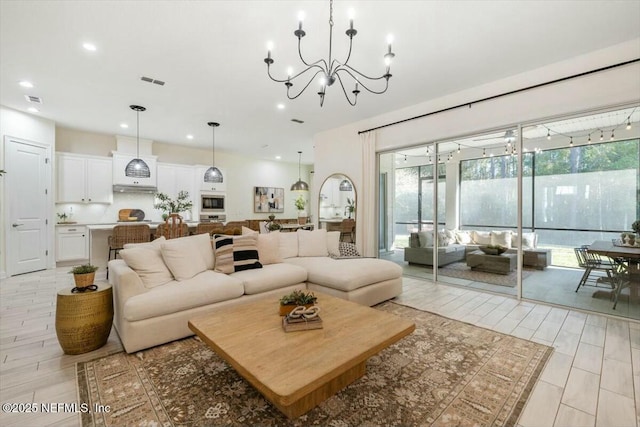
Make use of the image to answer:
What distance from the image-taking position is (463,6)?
2.47 meters

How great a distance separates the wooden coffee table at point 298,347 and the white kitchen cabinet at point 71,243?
19.0 feet

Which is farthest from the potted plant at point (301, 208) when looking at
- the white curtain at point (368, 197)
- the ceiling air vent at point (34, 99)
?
the ceiling air vent at point (34, 99)

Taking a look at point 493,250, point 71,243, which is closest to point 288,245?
point 493,250

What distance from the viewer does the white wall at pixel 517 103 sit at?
120 inches

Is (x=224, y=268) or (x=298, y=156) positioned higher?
(x=298, y=156)

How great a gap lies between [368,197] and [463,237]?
1.77 metres

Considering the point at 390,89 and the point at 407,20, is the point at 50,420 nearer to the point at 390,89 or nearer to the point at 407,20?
the point at 407,20

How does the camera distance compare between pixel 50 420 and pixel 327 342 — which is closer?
pixel 50 420

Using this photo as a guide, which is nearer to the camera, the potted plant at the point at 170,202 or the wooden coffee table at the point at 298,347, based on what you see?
Result: the wooden coffee table at the point at 298,347

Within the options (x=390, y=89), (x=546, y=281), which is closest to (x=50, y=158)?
(x=390, y=89)

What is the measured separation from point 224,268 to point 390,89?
337cm

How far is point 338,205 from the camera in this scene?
20.4ft

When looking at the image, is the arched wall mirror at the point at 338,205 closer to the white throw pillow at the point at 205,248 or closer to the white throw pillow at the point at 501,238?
the white throw pillow at the point at 501,238

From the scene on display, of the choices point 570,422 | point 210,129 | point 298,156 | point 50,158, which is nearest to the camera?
point 570,422
